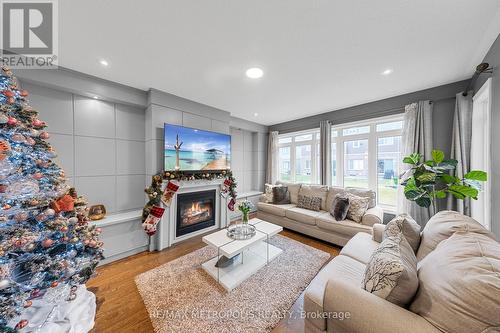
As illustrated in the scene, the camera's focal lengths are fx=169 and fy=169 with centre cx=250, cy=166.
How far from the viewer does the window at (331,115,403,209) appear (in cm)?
320

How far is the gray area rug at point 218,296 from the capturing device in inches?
57.3

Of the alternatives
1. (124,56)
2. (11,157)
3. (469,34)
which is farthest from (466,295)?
(124,56)

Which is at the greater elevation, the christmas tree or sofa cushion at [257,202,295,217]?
the christmas tree

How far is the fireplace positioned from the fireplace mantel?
7cm

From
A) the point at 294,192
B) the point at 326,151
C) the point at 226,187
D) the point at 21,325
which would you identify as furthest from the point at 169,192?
the point at 326,151

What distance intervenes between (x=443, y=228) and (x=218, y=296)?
206 cm

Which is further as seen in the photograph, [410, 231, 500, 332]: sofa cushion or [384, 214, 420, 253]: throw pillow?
[384, 214, 420, 253]: throw pillow

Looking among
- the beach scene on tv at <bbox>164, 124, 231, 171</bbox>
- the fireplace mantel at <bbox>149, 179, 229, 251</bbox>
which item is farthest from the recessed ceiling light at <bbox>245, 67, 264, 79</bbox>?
the fireplace mantel at <bbox>149, 179, 229, 251</bbox>

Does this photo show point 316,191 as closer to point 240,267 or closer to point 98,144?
point 240,267

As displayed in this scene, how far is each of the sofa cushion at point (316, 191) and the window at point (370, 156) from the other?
57cm

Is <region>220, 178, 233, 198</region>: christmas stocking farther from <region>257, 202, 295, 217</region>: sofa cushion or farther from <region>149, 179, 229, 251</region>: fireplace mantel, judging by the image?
<region>257, 202, 295, 217</region>: sofa cushion

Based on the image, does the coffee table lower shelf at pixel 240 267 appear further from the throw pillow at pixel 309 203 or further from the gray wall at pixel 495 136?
the gray wall at pixel 495 136

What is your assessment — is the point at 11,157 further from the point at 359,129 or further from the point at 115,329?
the point at 359,129

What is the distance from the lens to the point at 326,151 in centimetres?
383
